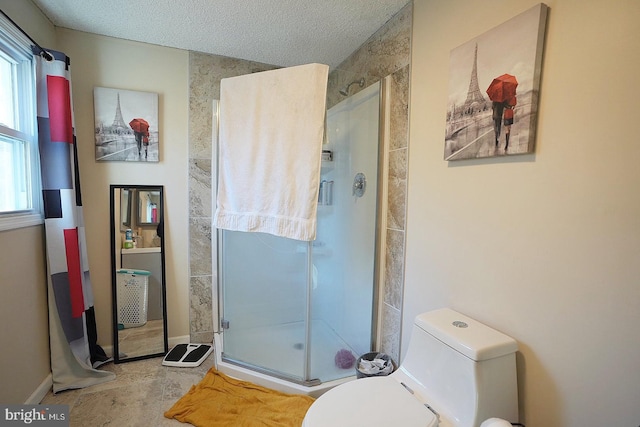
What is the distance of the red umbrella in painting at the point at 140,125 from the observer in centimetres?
207

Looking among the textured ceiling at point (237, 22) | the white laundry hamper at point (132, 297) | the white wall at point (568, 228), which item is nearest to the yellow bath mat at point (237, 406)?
the white laundry hamper at point (132, 297)

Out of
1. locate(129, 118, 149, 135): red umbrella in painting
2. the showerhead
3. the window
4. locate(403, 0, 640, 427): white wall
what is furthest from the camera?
locate(129, 118, 149, 135): red umbrella in painting

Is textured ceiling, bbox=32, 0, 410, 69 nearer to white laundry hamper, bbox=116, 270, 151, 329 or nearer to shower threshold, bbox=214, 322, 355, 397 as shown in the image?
white laundry hamper, bbox=116, 270, 151, 329

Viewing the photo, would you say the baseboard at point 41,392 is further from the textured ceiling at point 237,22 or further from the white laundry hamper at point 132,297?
the textured ceiling at point 237,22

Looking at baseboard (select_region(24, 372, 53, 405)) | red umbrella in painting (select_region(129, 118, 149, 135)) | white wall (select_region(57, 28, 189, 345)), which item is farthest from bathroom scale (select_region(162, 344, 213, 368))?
red umbrella in painting (select_region(129, 118, 149, 135))

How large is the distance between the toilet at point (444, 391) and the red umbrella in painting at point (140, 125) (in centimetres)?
214

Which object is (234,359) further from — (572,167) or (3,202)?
(572,167)

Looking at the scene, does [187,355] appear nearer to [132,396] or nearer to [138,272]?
[132,396]

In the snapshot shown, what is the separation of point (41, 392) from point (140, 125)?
1782 mm

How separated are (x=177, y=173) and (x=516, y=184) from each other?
2.22 meters

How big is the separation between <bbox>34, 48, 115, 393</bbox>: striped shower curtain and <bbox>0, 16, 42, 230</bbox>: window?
0.20ft

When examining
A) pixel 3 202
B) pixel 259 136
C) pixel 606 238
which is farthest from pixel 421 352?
pixel 3 202

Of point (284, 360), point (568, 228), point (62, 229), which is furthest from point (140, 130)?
point (568, 228)

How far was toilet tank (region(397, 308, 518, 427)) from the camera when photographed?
3.17 ft
